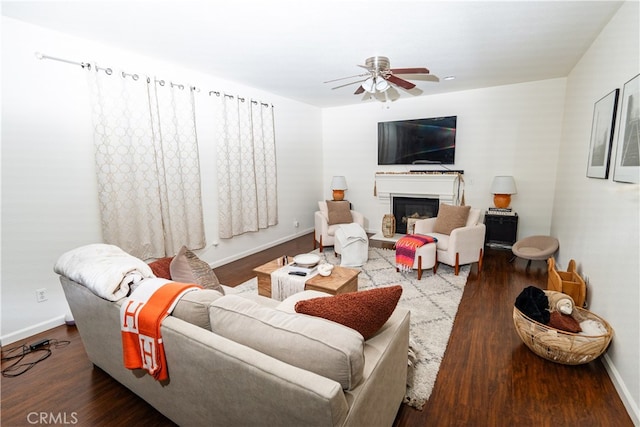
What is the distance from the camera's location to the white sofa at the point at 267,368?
963mm

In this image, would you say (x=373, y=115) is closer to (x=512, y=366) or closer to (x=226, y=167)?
(x=226, y=167)

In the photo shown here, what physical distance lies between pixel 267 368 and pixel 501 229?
4.68 metres

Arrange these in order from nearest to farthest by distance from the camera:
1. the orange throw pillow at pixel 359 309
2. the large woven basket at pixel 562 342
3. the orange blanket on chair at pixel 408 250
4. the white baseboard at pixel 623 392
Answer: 1. the orange throw pillow at pixel 359 309
2. the white baseboard at pixel 623 392
3. the large woven basket at pixel 562 342
4. the orange blanket on chair at pixel 408 250

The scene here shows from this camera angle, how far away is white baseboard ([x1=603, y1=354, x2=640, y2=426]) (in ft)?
5.35

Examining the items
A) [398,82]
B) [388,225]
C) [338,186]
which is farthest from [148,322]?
[338,186]

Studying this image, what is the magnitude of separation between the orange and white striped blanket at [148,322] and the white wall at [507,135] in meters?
4.89

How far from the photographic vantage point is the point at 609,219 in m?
2.25

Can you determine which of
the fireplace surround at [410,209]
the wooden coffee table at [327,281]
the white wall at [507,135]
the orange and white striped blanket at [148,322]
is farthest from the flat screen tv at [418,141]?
the orange and white striped blanket at [148,322]

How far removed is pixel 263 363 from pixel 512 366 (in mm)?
1956

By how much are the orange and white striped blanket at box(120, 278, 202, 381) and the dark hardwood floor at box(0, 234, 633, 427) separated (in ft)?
1.78

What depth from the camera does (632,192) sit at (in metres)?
1.90

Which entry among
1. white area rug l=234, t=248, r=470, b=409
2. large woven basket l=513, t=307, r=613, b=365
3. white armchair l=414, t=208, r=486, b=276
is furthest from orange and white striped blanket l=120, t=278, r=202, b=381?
white armchair l=414, t=208, r=486, b=276

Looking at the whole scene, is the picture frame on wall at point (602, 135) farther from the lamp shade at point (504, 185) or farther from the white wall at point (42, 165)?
the white wall at point (42, 165)

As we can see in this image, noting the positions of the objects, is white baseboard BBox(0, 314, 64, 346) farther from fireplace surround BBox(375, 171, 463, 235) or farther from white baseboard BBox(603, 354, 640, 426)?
fireplace surround BBox(375, 171, 463, 235)
